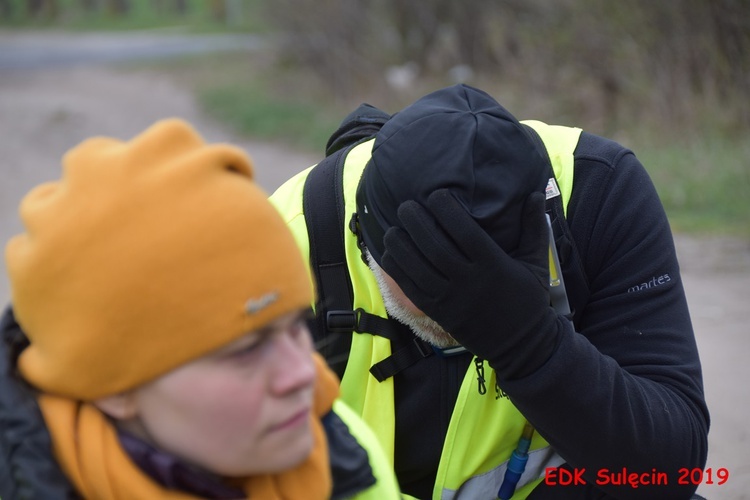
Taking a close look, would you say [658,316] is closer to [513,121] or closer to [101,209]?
[513,121]

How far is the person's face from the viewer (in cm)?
124

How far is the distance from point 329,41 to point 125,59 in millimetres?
8235

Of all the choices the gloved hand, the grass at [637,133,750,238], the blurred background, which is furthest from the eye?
the grass at [637,133,750,238]

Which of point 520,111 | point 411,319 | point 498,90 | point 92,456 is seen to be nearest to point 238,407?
point 92,456

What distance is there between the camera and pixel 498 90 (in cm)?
1076

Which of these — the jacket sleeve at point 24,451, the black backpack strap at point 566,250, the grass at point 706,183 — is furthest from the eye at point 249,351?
the grass at point 706,183

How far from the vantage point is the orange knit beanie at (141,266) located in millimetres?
1196

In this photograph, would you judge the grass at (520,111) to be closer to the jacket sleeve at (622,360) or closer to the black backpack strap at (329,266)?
the jacket sleeve at (622,360)

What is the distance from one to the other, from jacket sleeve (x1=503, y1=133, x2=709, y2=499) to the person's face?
590 mm

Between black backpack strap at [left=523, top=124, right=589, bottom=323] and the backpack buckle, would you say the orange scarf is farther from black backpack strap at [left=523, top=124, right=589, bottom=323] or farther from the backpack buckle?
black backpack strap at [left=523, top=124, right=589, bottom=323]

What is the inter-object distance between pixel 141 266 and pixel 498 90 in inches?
390

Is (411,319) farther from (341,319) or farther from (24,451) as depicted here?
(24,451)

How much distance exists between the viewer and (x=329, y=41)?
1293cm

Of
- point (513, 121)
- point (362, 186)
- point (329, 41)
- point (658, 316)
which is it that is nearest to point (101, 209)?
point (362, 186)
